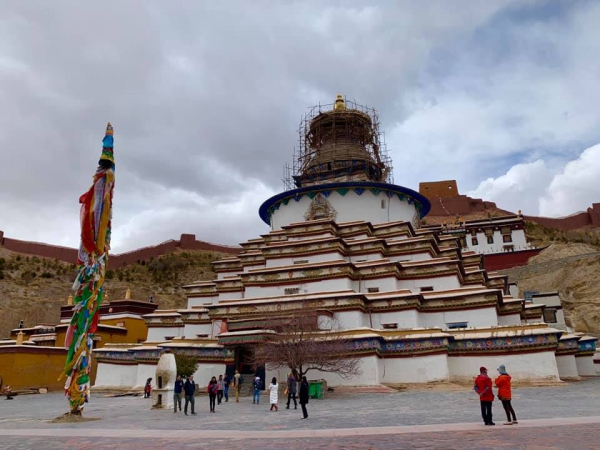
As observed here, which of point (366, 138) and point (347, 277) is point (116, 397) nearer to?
point (347, 277)

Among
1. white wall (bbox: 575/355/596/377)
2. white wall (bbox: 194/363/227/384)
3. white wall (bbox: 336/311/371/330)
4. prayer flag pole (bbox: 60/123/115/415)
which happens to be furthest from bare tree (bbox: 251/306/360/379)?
white wall (bbox: 575/355/596/377)

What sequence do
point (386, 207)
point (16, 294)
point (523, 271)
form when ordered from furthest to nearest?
1. point (16, 294)
2. point (523, 271)
3. point (386, 207)

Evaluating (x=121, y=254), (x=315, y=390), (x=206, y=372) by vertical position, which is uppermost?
(x=121, y=254)

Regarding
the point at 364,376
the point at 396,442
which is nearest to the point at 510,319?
the point at 364,376

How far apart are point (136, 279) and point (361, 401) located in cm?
4461

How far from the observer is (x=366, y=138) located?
36.7 m

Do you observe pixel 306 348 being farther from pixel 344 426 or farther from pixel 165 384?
pixel 344 426

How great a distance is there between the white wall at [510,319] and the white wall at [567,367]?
234 centimetres

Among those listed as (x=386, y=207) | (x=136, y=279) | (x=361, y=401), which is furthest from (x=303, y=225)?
(x=136, y=279)

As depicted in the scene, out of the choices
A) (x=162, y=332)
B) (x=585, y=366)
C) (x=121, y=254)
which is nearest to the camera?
(x=585, y=366)

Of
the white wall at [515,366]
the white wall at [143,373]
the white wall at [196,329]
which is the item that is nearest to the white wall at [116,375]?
the white wall at [143,373]

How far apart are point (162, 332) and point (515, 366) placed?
17371 millimetres

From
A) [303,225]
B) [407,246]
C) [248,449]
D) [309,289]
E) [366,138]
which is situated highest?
[366,138]

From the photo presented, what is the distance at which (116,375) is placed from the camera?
2319cm
